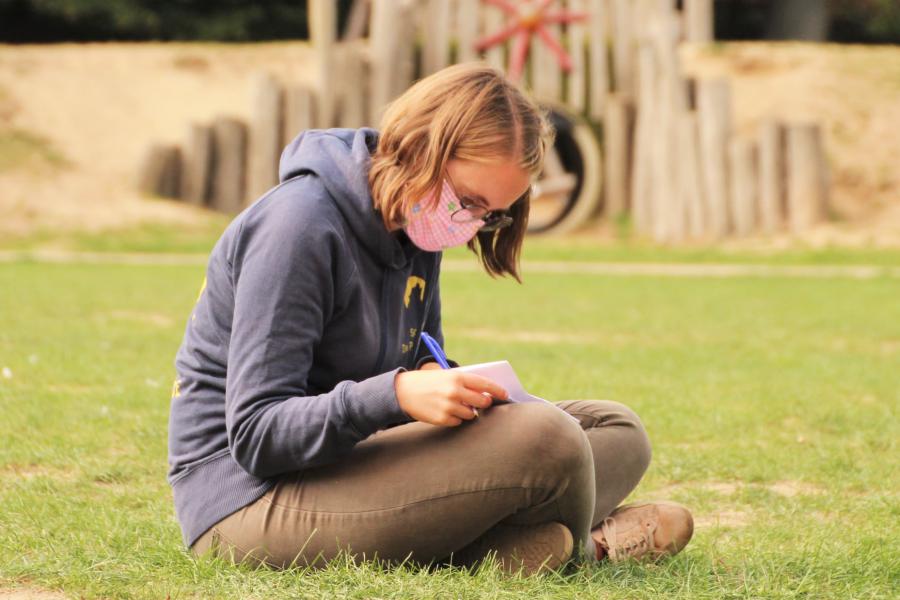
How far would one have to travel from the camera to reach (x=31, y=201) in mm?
Answer: 18047

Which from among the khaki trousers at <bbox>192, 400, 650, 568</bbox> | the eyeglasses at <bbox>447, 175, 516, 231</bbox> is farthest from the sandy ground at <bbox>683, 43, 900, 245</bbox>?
the khaki trousers at <bbox>192, 400, 650, 568</bbox>

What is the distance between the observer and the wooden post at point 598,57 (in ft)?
60.5

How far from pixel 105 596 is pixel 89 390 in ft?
10.9

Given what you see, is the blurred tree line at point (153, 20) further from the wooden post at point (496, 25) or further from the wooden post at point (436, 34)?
the wooden post at point (496, 25)

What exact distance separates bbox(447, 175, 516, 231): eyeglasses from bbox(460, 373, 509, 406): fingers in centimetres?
43

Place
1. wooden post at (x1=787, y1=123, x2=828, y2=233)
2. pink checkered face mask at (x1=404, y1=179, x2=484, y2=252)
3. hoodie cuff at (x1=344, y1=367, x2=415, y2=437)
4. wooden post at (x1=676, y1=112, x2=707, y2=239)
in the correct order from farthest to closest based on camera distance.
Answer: wooden post at (x1=676, y1=112, x2=707, y2=239)
wooden post at (x1=787, y1=123, x2=828, y2=233)
pink checkered face mask at (x1=404, y1=179, x2=484, y2=252)
hoodie cuff at (x1=344, y1=367, x2=415, y2=437)

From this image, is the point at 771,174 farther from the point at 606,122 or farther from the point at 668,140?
the point at 606,122

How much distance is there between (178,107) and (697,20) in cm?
844

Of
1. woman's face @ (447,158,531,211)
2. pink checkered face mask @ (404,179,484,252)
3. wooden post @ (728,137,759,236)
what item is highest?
woman's face @ (447,158,531,211)

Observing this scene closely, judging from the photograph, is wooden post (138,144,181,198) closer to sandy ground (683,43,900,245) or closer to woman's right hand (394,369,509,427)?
sandy ground (683,43,900,245)

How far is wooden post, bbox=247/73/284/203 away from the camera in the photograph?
59.4 ft

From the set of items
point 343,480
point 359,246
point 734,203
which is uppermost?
point 359,246

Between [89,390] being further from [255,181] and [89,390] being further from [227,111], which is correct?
Answer: [227,111]

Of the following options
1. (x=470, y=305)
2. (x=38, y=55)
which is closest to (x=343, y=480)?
(x=470, y=305)
